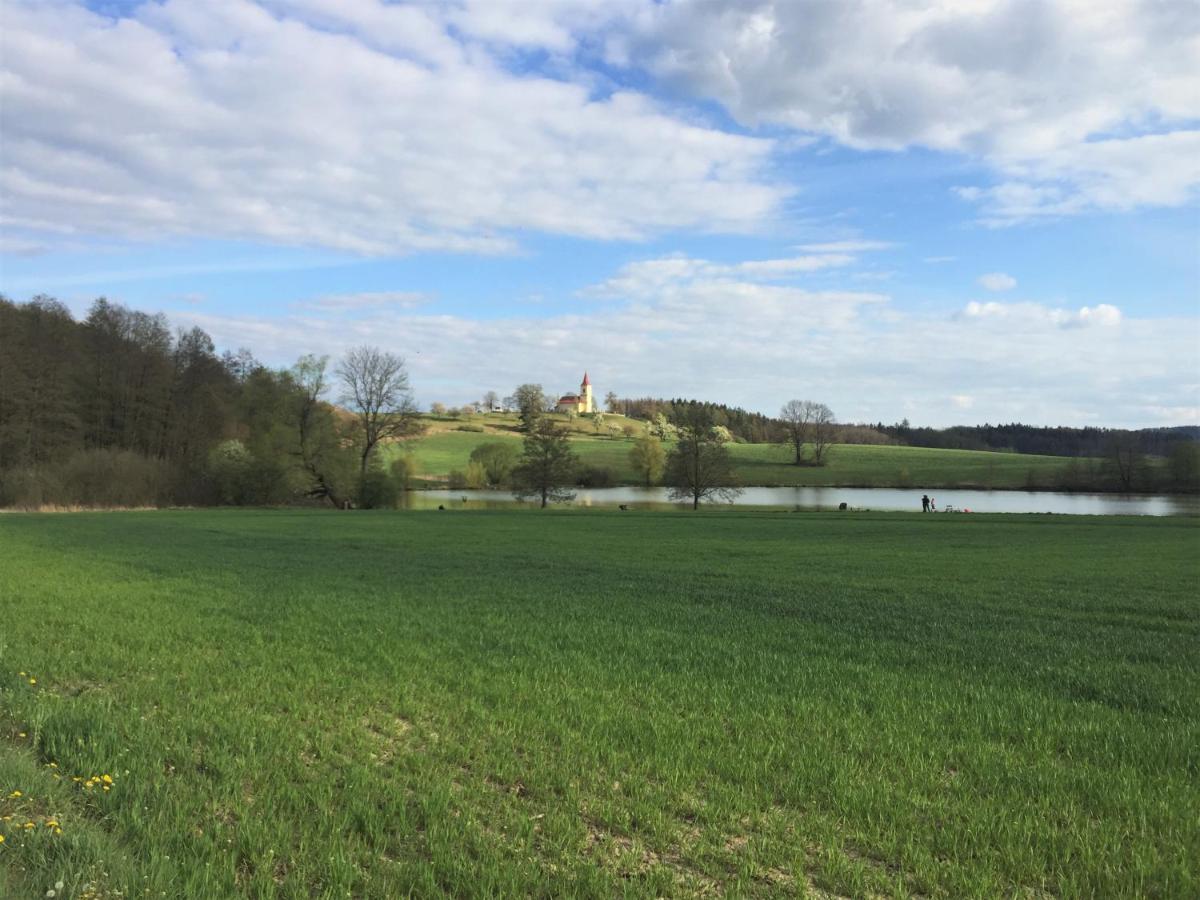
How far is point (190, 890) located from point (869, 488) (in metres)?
99.6

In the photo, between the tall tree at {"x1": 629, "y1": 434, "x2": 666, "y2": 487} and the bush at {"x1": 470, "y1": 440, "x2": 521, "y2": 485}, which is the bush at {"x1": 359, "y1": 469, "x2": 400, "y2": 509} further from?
the tall tree at {"x1": 629, "y1": 434, "x2": 666, "y2": 487}

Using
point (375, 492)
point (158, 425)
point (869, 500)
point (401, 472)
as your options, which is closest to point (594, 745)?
point (375, 492)

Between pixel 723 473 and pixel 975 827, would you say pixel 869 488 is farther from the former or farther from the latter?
pixel 975 827

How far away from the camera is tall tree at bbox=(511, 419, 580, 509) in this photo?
68062 millimetres

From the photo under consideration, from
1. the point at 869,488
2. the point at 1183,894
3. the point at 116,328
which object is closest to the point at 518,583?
the point at 1183,894

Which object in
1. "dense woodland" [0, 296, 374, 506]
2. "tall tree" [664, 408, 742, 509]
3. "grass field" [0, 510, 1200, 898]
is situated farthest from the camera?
"tall tree" [664, 408, 742, 509]

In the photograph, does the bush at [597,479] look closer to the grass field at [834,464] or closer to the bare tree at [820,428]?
the grass field at [834,464]

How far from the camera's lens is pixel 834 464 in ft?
376

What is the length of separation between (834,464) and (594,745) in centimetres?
11472

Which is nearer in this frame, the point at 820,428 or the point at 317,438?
the point at 317,438

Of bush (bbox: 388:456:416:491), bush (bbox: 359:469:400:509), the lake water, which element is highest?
bush (bbox: 388:456:416:491)

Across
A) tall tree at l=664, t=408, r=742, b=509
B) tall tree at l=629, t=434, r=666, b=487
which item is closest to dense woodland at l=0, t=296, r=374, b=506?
tall tree at l=664, t=408, r=742, b=509

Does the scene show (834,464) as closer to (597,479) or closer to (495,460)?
(597,479)

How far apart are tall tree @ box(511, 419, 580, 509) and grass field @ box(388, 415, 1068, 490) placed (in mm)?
20650
